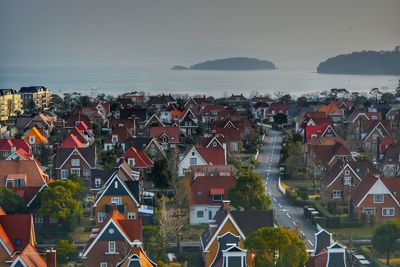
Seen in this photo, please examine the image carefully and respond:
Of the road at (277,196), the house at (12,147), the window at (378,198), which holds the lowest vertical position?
the road at (277,196)

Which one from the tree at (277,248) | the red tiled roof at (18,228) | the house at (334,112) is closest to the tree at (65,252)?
the red tiled roof at (18,228)

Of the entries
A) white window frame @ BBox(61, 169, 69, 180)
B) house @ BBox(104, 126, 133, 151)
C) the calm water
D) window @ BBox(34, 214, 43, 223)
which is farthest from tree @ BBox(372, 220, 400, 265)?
the calm water

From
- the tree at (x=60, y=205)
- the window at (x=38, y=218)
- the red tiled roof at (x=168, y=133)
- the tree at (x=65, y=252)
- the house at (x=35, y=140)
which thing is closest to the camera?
the tree at (x=65, y=252)

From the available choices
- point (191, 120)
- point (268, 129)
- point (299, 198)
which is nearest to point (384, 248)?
point (299, 198)

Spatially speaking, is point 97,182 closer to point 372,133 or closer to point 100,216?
point 100,216

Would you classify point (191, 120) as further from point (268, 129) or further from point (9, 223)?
point (9, 223)

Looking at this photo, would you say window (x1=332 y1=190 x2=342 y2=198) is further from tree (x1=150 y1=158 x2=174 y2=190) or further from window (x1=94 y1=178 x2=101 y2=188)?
window (x1=94 y1=178 x2=101 y2=188)

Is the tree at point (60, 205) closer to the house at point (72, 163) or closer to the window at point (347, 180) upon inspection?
the house at point (72, 163)
